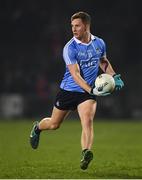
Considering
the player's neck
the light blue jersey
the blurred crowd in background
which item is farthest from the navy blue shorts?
the blurred crowd in background

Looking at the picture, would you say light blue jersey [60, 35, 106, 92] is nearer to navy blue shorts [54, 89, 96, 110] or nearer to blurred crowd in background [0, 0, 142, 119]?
navy blue shorts [54, 89, 96, 110]

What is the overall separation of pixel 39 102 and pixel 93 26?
4496 mm

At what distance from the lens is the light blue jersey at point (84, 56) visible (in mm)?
10106

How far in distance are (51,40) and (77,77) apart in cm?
2071

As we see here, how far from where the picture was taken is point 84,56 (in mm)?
10133

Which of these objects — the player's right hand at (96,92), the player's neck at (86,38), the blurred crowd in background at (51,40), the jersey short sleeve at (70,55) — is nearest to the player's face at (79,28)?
the player's neck at (86,38)

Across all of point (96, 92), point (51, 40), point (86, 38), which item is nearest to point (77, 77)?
point (96, 92)

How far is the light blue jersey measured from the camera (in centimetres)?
1011

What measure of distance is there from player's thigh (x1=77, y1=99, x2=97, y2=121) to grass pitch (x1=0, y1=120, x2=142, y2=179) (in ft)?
2.59

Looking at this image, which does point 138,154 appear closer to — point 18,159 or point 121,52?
point 18,159

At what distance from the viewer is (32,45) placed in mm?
30844

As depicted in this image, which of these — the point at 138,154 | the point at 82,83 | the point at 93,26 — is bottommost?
the point at 138,154

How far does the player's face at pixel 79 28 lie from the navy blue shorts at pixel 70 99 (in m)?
0.87

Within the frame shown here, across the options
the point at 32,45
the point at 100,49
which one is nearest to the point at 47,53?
the point at 32,45
